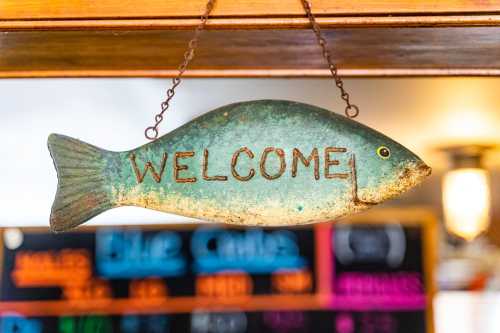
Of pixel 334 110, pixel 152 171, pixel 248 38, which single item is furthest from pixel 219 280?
pixel 152 171

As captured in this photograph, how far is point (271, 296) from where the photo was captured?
3.17 meters

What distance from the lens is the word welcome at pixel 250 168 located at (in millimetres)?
942

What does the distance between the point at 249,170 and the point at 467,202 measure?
2.14m

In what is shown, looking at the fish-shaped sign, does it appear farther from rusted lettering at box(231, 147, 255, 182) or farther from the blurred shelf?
Result: the blurred shelf

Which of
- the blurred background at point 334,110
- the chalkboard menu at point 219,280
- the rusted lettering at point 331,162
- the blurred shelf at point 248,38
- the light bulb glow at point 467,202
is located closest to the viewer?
the rusted lettering at point 331,162

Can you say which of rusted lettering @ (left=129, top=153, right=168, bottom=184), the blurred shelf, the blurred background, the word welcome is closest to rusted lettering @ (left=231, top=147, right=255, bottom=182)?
the word welcome

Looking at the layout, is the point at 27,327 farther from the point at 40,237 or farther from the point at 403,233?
the point at 403,233

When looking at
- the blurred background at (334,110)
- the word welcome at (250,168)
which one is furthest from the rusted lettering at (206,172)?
the blurred background at (334,110)

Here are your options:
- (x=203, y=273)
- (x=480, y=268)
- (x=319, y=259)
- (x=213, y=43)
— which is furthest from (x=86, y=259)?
(x=480, y=268)

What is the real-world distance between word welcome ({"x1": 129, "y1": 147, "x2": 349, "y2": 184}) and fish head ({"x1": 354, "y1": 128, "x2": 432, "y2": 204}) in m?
0.03

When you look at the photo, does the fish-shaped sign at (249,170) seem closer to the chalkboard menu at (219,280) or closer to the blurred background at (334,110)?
the blurred background at (334,110)

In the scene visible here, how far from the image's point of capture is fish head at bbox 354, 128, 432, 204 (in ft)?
3.08

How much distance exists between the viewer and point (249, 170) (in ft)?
3.11

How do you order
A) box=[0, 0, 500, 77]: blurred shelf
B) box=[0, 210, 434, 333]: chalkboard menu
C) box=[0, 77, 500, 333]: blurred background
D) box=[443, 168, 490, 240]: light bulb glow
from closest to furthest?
box=[0, 0, 500, 77]: blurred shelf → box=[0, 77, 500, 333]: blurred background → box=[443, 168, 490, 240]: light bulb glow → box=[0, 210, 434, 333]: chalkboard menu
